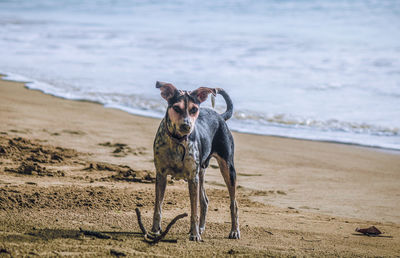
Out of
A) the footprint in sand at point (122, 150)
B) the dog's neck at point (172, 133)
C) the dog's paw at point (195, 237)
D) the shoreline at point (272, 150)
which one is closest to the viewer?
the dog's neck at point (172, 133)

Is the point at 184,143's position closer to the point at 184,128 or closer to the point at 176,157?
the point at 176,157

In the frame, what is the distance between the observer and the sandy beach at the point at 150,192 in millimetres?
5121

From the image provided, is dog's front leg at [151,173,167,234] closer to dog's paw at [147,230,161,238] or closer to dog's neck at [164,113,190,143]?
dog's paw at [147,230,161,238]

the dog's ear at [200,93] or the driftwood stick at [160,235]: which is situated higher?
the dog's ear at [200,93]

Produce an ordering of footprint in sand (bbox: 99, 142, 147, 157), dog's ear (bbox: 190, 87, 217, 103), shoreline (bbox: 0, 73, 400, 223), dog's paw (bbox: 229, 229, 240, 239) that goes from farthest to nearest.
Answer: footprint in sand (bbox: 99, 142, 147, 157), shoreline (bbox: 0, 73, 400, 223), dog's paw (bbox: 229, 229, 240, 239), dog's ear (bbox: 190, 87, 217, 103)

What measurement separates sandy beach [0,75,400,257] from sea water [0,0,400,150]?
5.07ft

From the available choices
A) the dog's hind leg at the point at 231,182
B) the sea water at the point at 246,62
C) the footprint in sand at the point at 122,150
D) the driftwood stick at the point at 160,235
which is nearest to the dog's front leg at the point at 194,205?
the driftwood stick at the point at 160,235

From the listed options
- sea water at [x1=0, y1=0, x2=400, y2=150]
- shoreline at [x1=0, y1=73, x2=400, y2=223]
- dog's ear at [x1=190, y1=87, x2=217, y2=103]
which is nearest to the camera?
dog's ear at [x1=190, y1=87, x2=217, y2=103]

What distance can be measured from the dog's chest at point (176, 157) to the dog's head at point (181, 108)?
148 millimetres

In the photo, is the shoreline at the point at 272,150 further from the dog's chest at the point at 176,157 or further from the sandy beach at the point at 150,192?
the dog's chest at the point at 176,157

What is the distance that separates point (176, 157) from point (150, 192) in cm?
197

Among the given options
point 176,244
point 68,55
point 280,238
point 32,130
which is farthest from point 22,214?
point 68,55

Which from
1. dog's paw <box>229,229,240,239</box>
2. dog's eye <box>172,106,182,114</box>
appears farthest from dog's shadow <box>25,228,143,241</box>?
dog's eye <box>172,106,182,114</box>

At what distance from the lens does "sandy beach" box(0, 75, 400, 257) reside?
512 cm
